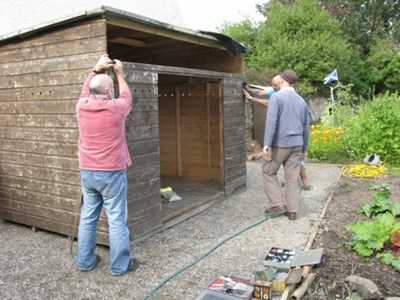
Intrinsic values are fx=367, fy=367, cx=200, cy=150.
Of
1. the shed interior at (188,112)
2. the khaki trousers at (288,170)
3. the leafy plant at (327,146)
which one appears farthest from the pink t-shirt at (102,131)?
the leafy plant at (327,146)

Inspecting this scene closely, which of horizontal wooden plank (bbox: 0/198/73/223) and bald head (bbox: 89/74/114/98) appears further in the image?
horizontal wooden plank (bbox: 0/198/73/223)

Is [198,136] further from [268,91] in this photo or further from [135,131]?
[135,131]

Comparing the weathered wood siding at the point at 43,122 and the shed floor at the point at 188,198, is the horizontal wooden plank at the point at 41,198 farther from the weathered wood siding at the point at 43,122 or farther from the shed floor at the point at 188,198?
the shed floor at the point at 188,198

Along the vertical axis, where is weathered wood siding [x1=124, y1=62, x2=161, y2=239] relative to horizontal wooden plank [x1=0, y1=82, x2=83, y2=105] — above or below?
below

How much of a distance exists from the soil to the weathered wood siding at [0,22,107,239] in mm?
2932

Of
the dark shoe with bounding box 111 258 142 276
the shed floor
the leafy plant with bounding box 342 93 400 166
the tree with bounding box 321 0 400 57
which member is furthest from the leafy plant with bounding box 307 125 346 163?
the tree with bounding box 321 0 400 57

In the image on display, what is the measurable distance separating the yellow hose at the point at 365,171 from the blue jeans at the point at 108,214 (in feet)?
20.2

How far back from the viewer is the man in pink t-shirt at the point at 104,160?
3.46 m

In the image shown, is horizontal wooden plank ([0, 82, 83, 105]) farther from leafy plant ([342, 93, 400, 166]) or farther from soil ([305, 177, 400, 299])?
leafy plant ([342, 93, 400, 166])

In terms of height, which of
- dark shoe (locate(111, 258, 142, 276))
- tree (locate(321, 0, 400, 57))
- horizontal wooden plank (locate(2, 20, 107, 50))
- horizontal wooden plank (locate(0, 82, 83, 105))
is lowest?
dark shoe (locate(111, 258, 142, 276))

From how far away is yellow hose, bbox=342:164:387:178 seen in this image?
809cm

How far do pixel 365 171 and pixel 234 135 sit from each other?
352 cm

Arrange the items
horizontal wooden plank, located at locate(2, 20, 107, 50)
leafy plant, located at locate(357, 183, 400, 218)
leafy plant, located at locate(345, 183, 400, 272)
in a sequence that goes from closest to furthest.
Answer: leafy plant, located at locate(345, 183, 400, 272), horizontal wooden plank, located at locate(2, 20, 107, 50), leafy plant, located at locate(357, 183, 400, 218)

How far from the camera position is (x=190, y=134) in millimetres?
7746
